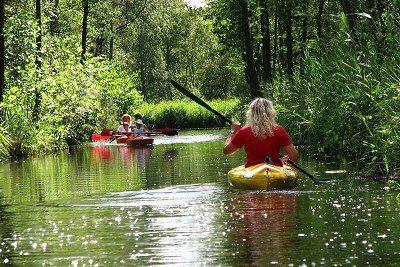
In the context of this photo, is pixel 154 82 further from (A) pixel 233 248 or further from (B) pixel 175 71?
(A) pixel 233 248

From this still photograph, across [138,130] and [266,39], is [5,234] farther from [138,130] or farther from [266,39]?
[266,39]

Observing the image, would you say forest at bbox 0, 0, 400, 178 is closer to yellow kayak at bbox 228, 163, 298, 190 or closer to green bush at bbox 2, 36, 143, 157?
green bush at bbox 2, 36, 143, 157

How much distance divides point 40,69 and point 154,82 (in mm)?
61885

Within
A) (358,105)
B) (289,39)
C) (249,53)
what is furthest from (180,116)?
(358,105)

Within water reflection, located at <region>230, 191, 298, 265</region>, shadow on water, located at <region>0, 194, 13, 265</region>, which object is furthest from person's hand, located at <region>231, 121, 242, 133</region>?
shadow on water, located at <region>0, 194, 13, 265</region>

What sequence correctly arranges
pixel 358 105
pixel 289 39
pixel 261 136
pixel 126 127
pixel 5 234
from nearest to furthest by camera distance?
pixel 5 234, pixel 261 136, pixel 358 105, pixel 126 127, pixel 289 39

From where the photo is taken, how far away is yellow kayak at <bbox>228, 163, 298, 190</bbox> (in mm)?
14375

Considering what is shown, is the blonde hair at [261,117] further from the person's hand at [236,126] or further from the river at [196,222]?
the river at [196,222]

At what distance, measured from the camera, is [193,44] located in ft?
342

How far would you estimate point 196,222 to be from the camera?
1113 cm

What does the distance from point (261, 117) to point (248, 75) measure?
3683 cm

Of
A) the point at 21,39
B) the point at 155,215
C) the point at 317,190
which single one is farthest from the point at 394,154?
the point at 21,39

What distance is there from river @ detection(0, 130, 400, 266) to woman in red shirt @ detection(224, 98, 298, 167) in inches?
25.8

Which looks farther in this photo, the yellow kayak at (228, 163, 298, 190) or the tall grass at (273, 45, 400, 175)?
the yellow kayak at (228, 163, 298, 190)
